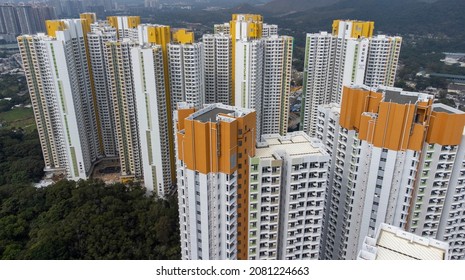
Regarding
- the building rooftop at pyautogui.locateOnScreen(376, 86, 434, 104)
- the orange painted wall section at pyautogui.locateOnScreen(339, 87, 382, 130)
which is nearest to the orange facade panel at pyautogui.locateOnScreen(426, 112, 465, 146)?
the building rooftop at pyautogui.locateOnScreen(376, 86, 434, 104)

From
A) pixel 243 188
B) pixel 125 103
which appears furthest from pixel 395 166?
pixel 125 103

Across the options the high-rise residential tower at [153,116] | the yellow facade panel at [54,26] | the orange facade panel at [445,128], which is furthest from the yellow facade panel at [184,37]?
the orange facade panel at [445,128]

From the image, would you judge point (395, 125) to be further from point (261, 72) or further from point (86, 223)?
point (261, 72)

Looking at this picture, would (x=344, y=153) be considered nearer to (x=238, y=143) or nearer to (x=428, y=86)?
(x=238, y=143)

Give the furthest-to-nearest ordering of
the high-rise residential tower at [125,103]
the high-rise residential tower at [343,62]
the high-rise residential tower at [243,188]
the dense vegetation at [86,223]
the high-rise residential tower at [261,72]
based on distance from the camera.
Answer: the high-rise residential tower at [343,62], the high-rise residential tower at [261,72], the high-rise residential tower at [125,103], the dense vegetation at [86,223], the high-rise residential tower at [243,188]

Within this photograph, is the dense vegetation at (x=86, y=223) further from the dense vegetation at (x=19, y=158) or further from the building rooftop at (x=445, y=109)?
the building rooftop at (x=445, y=109)

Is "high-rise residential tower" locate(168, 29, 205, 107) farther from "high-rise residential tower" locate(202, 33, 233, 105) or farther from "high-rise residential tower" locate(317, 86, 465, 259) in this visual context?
"high-rise residential tower" locate(317, 86, 465, 259)
